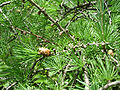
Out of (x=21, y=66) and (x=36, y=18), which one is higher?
(x=36, y=18)

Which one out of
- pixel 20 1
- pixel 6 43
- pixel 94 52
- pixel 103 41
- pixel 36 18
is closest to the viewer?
pixel 103 41

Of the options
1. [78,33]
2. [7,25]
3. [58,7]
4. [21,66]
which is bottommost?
[21,66]

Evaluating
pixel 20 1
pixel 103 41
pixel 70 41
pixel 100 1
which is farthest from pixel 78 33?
pixel 20 1

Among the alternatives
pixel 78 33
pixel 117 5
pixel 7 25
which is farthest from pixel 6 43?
pixel 117 5

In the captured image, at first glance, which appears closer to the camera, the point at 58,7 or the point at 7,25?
the point at 7,25

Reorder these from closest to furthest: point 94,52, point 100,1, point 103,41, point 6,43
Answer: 1. point 100,1
2. point 103,41
3. point 94,52
4. point 6,43

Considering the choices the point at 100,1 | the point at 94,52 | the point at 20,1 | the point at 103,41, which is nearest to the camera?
the point at 100,1

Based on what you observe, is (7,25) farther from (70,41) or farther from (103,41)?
(103,41)

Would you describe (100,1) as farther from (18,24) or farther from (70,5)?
(70,5)

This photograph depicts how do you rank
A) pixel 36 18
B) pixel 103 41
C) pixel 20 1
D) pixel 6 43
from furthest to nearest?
pixel 36 18 → pixel 20 1 → pixel 6 43 → pixel 103 41
